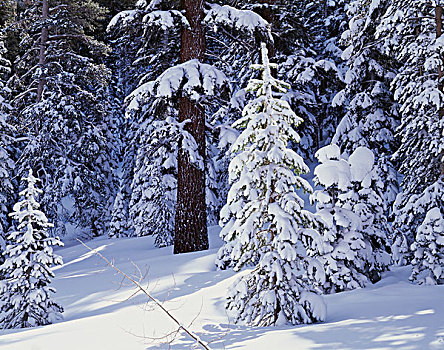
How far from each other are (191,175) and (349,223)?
4566 mm

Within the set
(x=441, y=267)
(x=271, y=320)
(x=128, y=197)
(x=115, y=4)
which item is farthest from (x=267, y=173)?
(x=115, y=4)

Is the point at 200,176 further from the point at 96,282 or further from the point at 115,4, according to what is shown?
the point at 115,4

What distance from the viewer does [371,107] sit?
1609 cm

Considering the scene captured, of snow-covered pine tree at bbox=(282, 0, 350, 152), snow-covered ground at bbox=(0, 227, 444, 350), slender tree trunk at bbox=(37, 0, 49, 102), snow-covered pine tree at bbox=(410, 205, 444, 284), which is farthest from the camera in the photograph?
snow-covered pine tree at bbox=(282, 0, 350, 152)

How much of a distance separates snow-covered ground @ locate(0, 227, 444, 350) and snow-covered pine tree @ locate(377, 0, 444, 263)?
47.6 inches

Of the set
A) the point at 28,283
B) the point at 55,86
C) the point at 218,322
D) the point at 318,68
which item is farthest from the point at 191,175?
the point at 318,68

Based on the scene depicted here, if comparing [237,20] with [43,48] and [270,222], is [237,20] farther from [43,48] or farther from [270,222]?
[43,48]

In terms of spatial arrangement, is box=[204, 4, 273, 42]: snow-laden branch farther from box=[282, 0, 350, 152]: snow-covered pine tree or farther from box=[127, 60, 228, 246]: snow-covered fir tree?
box=[282, 0, 350, 152]: snow-covered pine tree

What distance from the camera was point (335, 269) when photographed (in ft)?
24.3

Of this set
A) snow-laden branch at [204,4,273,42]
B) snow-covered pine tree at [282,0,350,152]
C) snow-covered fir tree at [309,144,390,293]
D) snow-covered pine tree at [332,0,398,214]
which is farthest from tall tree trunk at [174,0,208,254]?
snow-covered pine tree at [332,0,398,214]

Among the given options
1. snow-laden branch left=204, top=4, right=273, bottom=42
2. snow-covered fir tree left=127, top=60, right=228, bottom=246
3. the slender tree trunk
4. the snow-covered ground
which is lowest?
the snow-covered ground

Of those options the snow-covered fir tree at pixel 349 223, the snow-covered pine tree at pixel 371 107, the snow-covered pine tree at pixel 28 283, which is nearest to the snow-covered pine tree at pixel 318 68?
the snow-covered pine tree at pixel 371 107

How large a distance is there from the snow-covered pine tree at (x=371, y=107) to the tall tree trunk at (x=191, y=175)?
6.16 meters

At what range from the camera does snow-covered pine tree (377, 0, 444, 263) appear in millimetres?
8727
